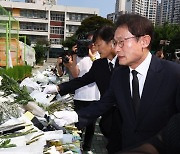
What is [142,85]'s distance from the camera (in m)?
2.04

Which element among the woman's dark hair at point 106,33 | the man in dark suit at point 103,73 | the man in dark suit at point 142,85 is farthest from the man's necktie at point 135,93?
the woman's dark hair at point 106,33

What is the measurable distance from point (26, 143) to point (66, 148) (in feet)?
1.22

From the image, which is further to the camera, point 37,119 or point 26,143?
point 37,119

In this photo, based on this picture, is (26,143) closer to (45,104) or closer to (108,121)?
(45,104)

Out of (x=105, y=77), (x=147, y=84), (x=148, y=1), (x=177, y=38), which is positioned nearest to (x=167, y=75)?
(x=147, y=84)

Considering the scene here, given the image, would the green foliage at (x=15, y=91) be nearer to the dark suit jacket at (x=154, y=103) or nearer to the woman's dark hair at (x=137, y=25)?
the dark suit jacket at (x=154, y=103)

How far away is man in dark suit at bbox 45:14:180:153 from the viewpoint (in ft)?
6.43

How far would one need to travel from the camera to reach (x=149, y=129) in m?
1.98

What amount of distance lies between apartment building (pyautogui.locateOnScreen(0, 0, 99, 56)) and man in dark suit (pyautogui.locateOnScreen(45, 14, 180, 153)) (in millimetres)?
59520

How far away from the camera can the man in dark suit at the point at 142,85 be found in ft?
6.43

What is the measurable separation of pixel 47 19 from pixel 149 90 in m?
61.9

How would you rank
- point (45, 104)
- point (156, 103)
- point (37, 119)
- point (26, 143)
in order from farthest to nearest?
point (45, 104)
point (37, 119)
point (156, 103)
point (26, 143)

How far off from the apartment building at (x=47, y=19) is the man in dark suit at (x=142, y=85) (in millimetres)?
59520

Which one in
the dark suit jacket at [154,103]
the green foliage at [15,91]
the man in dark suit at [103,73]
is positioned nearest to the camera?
the dark suit jacket at [154,103]
